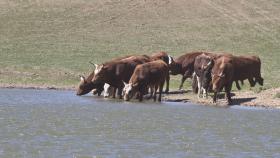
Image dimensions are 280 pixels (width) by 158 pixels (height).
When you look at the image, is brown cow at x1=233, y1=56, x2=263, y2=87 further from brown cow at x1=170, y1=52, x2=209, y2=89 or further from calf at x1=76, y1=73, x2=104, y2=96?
calf at x1=76, y1=73, x2=104, y2=96

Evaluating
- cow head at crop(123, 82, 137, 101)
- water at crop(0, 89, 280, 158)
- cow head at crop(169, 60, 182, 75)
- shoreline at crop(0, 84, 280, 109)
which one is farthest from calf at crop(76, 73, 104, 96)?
water at crop(0, 89, 280, 158)

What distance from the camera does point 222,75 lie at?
96.7 ft

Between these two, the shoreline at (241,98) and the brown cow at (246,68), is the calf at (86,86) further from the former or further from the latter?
the brown cow at (246,68)

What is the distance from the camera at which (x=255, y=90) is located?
3191cm

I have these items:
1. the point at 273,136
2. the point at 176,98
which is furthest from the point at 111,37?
the point at 273,136

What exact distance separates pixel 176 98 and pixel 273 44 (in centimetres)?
2236

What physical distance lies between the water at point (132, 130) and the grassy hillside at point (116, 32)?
11.6 metres

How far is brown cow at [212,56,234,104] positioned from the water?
1354 millimetres

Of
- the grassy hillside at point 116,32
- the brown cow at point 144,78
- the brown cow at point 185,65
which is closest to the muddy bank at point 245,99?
the brown cow at point 144,78

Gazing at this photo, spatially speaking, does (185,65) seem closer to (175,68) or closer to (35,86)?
(175,68)

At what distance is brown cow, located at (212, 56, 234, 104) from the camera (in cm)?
2939

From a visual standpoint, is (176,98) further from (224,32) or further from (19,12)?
(19,12)

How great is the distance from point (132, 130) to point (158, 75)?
1004 centimetres

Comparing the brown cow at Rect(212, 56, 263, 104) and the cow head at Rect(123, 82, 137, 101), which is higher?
the brown cow at Rect(212, 56, 263, 104)
